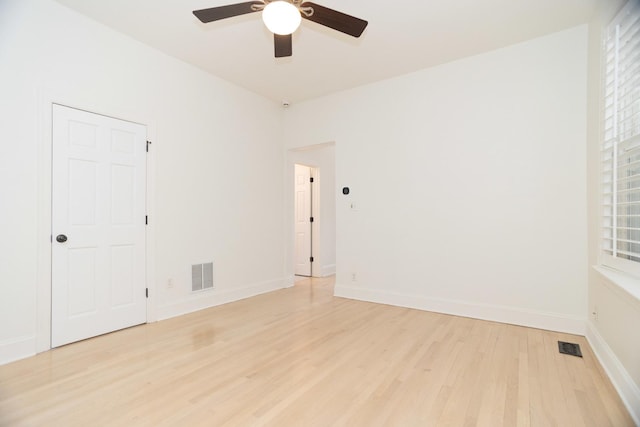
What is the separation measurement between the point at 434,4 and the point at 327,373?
127 inches

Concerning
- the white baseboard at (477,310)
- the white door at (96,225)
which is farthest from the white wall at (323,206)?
the white door at (96,225)

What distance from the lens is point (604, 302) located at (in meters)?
2.58

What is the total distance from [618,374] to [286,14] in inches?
129

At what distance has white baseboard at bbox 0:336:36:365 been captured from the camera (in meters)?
2.50

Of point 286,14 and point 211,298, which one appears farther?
point 211,298

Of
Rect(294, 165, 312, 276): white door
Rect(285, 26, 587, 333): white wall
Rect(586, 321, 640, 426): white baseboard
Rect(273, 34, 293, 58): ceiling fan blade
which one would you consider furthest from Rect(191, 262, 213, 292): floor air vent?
Rect(586, 321, 640, 426): white baseboard

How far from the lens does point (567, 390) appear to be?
2.13 metres

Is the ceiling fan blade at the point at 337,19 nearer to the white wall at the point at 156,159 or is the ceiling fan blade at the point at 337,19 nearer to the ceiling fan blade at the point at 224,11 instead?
the ceiling fan blade at the point at 224,11

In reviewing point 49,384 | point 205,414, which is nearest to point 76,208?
point 49,384

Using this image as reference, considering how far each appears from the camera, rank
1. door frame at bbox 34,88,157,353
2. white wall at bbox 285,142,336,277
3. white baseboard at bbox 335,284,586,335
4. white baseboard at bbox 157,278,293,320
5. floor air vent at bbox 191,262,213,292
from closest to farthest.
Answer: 1. door frame at bbox 34,88,157,353
2. white baseboard at bbox 335,284,586,335
3. white baseboard at bbox 157,278,293,320
4. floor air vent at bbox 191,262,213,292
5. white wall at bbox 285,142,336,277

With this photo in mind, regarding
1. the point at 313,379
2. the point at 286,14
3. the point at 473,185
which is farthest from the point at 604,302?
the point at 286,14

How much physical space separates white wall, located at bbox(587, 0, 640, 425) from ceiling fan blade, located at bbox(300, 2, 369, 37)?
199 centimetres

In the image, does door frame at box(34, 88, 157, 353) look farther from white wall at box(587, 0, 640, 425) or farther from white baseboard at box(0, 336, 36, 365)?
white wall at box(587, 0, 640, 425)

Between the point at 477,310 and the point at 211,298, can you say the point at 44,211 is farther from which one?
the point at 477,310
